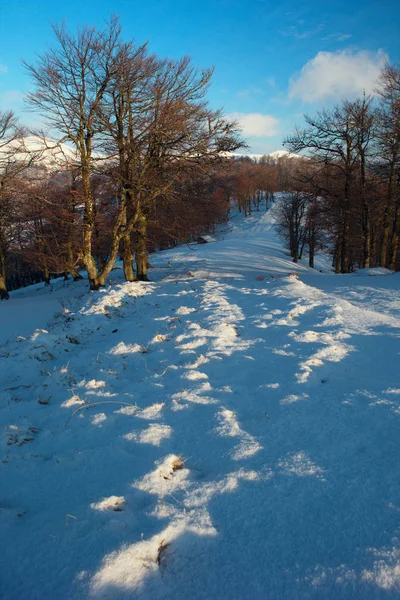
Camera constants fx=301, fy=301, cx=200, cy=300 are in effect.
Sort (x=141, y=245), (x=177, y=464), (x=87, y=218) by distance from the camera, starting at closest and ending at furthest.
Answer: (x=177, y=464)
(x=87, y=218)
(x=141, y=245)

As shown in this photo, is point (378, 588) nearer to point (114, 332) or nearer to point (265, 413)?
point (265, 413)

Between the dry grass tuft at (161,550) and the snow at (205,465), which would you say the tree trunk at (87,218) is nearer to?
the snow at (205,465)

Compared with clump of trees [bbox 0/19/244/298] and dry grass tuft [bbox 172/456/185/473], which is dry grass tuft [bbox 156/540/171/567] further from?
clump of trees [bbox 0/19/244/298]

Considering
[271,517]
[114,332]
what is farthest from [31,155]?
[271,517]

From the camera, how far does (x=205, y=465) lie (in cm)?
238

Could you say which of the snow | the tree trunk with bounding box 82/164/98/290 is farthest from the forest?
the snow

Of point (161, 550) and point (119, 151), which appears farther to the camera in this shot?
point (119, 151)

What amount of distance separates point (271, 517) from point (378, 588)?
0.61 metres

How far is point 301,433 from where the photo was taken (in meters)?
2.70

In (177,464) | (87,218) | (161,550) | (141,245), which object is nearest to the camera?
(161,550)

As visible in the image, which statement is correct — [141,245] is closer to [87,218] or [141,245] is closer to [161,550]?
[87,218]

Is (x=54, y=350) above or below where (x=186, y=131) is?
below

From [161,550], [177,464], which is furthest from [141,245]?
[161,550]

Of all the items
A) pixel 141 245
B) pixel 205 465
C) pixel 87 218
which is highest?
pixel 87 218
